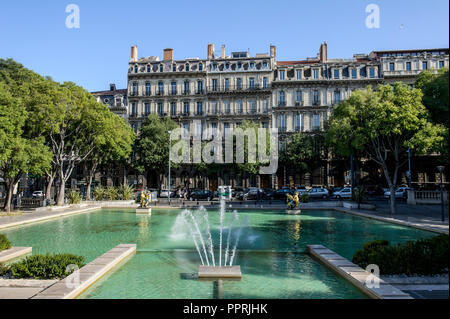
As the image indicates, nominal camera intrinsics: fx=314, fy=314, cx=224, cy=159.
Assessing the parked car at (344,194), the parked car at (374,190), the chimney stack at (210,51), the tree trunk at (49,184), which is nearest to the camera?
the tree trunk at (49,184)

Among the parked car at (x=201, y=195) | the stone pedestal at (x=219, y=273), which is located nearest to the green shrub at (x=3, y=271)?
the stone pedestal at (x=219, y=273)

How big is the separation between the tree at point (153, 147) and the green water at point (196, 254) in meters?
25.5

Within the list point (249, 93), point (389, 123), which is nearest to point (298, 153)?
point (249, 93)

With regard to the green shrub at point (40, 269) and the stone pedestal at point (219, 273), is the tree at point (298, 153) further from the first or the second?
the green shrub at point (40, 269)

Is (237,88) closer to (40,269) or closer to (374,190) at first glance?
(374,190)

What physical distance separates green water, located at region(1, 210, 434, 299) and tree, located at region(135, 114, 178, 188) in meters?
25.5

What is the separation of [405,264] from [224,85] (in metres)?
47.4

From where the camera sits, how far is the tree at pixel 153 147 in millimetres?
45781

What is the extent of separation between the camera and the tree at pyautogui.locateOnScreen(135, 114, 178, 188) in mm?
45781

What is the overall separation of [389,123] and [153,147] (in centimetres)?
3300

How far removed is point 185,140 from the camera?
49.5 m

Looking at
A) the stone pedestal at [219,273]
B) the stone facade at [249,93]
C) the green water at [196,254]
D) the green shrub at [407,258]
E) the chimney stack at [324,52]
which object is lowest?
the green water at [196,254]

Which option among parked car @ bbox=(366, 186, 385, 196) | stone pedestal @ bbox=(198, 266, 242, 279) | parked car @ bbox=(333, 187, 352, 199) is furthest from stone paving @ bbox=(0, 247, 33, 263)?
parked car @ bbox=(366, 186, 385, 196)

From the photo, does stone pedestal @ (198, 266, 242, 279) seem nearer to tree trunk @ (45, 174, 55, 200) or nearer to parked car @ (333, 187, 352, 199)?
tree trunk @ (45, 174, 55, 200)
